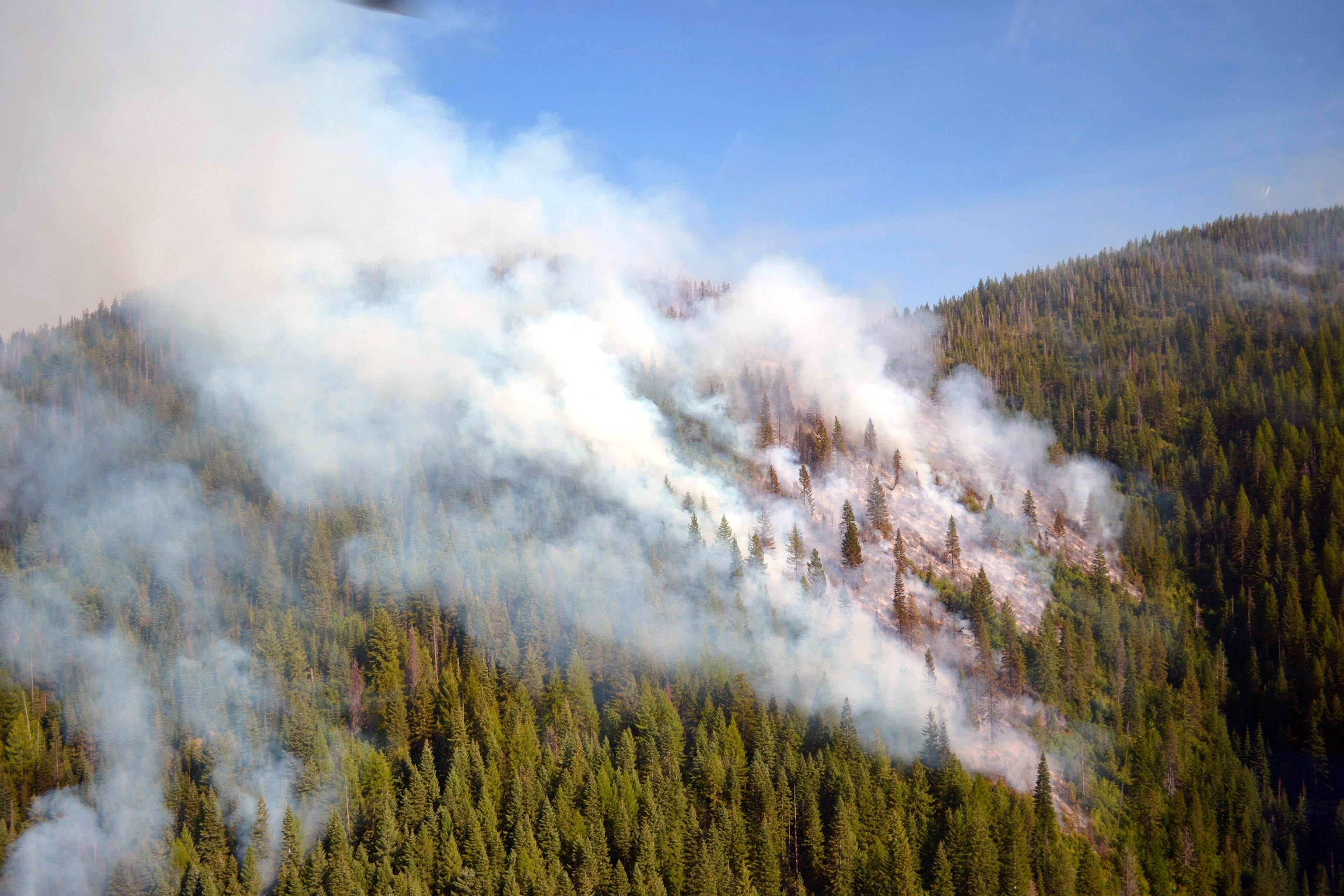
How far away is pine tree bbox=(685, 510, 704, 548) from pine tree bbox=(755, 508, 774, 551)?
907cm

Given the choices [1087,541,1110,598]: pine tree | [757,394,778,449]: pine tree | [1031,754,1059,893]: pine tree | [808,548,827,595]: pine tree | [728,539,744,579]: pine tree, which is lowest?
[1031,754,1059,893]: pine tree

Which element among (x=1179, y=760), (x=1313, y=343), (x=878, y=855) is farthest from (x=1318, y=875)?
(x=1313, y=343)

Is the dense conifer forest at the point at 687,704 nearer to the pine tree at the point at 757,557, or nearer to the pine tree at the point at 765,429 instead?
the pine tree at the point at 757,557

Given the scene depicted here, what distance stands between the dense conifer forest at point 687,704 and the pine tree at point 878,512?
0.43 metres

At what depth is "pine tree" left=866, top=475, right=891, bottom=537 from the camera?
5477 inches

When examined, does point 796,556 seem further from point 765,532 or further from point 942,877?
point 942,877

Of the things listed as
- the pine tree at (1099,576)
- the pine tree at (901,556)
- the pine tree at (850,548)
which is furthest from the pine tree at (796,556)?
the pine tree at (1099,576)

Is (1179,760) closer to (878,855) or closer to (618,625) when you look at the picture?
(878,855)

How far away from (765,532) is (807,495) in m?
14.8

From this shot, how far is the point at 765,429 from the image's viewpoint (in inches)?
6506

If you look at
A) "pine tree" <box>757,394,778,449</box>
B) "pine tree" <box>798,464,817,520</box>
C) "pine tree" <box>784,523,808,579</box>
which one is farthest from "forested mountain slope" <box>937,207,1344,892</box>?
"pine tree" <box>757,394,778,449</box>

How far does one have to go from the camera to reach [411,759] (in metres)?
95.1

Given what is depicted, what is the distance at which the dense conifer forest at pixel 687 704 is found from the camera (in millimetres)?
80125

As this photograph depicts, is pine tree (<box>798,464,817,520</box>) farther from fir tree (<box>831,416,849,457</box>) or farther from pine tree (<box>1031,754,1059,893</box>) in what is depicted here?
pine tree (<box>1031,754,1059,893</box>)
